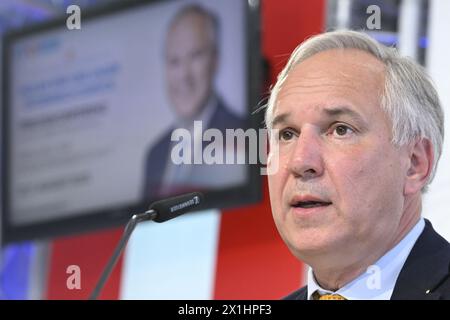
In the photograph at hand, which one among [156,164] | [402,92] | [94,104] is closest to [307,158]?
[402,92]

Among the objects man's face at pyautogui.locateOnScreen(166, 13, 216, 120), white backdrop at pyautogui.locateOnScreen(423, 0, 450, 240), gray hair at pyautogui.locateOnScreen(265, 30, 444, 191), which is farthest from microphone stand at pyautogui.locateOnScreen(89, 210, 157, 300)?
man's face at pyautogui.locateOnScreen(166, 13, 216, 120)

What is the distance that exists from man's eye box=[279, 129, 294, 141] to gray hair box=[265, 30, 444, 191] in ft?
0.34

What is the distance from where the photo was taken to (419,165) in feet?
7.36

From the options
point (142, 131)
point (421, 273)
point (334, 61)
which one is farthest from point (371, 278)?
point (142, 131)

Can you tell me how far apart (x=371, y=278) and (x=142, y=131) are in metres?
2.31

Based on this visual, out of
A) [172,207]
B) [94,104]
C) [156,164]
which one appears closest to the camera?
[172,207]

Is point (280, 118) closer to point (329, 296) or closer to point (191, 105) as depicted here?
point (329, 296)

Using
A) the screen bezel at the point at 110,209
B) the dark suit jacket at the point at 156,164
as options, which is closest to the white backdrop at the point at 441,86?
the screen bezel at the point at 110,209

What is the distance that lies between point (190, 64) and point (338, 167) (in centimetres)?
212

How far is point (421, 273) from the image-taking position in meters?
2.11

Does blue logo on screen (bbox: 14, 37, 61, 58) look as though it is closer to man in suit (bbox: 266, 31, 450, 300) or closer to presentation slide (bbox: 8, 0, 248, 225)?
presentation slide (bbox: 8, 0, 248, 225)

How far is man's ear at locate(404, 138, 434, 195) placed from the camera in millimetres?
2223

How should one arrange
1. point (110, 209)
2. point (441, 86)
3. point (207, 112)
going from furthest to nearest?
1. point (110, 209)
2. point (207, 112)
3. point (441, 86)
